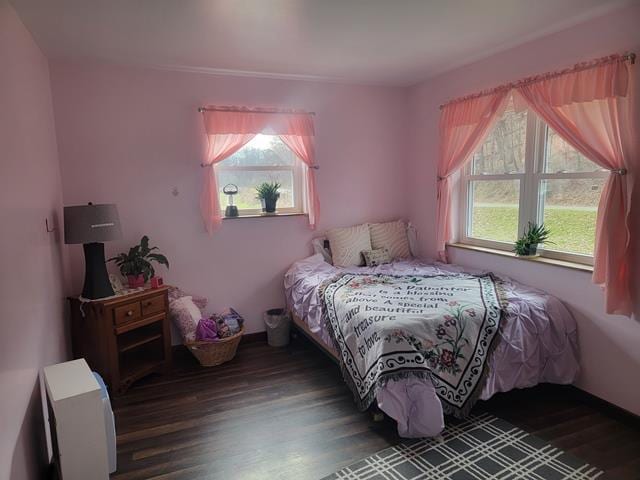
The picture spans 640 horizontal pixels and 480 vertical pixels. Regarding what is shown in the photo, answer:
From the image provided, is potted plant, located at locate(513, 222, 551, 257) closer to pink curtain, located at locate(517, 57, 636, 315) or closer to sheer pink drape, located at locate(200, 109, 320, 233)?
pink curtain, located at locate(517, 57, 636, 315)

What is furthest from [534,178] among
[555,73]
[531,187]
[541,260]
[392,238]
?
[392,238]

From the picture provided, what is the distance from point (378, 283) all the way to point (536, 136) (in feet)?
5.11

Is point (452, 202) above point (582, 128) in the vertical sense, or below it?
below

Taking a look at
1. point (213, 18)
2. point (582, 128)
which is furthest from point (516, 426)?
point (213, 18)

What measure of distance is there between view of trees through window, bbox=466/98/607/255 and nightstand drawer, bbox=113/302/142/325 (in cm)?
280

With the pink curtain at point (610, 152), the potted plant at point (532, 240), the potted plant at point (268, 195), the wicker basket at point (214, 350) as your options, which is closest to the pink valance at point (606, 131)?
the pink curtain at point (610, 152)

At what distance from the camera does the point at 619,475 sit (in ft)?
6.39

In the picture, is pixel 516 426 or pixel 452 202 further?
pixel 452 202

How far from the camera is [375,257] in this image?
3807mm

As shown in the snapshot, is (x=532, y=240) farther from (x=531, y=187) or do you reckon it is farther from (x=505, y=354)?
(x=505, y=354)

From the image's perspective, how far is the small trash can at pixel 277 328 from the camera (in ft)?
11.8

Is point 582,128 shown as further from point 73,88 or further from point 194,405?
point 73,88

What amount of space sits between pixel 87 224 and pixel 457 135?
114 inches

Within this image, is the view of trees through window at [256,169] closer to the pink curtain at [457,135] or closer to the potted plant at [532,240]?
the pink curtain at [457,135]
